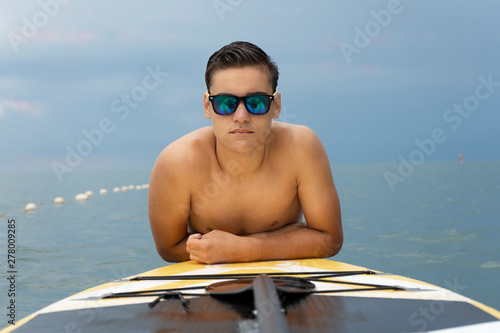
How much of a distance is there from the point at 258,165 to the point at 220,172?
24 centimetres

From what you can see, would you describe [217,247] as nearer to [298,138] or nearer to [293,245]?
[293,245]

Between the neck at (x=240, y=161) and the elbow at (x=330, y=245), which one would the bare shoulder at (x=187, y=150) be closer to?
the neck at (x=240, y=161)

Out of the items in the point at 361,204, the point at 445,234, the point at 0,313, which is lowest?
the point at 0,313

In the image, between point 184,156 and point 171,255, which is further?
point 171,255

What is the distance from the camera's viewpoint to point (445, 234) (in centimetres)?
893

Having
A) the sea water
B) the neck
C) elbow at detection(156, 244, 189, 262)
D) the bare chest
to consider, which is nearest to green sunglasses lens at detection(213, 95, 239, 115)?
the neck

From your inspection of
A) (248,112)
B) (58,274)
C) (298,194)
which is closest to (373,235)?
(58,274)

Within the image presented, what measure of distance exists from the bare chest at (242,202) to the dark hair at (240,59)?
0.58 meters

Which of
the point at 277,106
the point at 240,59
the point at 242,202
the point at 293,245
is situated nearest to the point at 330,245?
the point at 293,245

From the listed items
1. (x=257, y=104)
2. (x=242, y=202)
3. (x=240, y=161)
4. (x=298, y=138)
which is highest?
(x=257, y=104)

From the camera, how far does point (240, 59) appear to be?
2842mm

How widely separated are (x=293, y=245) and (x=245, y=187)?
0.46 meters

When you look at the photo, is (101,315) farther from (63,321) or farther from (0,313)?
(0,313)

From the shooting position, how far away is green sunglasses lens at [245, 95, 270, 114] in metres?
2.77
